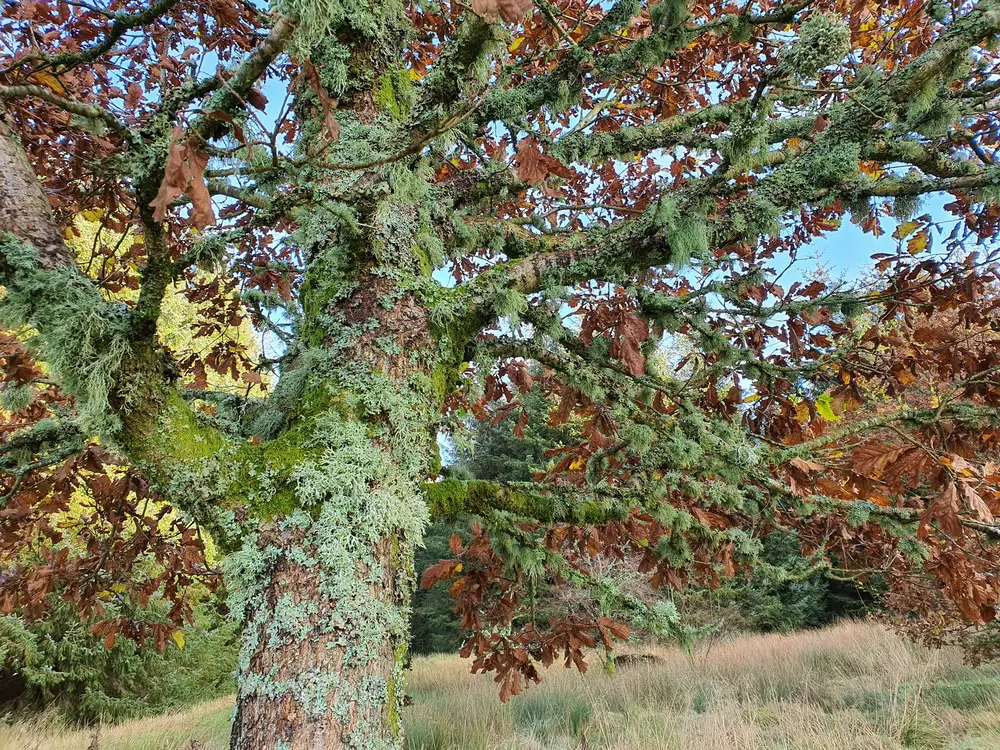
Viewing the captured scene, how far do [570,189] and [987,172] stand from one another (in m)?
3.24

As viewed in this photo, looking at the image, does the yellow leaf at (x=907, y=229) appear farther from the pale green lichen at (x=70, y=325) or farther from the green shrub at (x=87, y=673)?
the green shrub at (x=87, y=673)

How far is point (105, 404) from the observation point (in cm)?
161

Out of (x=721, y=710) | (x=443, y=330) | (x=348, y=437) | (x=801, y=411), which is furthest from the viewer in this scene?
(x=721, y=710)

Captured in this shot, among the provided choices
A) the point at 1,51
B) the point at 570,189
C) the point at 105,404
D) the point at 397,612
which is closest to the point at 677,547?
the point at 397,612

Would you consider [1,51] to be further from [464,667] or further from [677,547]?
[464,667]

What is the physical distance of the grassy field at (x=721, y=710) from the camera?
13.4 feet

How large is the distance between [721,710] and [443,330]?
15.7 feet

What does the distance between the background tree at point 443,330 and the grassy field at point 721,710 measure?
180 cm

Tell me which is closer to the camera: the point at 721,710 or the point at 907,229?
the point at 907,229

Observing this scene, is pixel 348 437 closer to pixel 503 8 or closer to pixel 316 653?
pixel 316 653

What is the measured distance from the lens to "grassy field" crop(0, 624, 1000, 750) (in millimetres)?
4070

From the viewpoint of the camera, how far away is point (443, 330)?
213 cm

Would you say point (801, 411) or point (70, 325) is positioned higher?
point (70, 325)

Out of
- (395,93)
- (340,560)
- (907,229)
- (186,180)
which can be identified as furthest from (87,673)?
(907,229)
